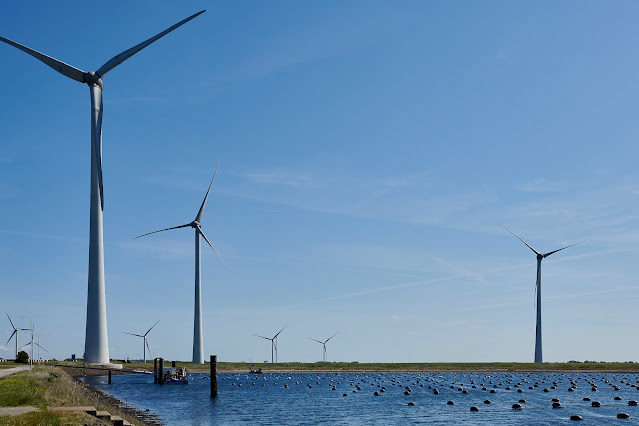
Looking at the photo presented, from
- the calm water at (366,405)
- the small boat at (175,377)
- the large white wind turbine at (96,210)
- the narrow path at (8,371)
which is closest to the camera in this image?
the calm water at (366,405)

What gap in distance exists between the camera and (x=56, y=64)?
104938 mm

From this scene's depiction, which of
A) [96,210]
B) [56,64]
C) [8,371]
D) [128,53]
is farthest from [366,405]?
[56,64]

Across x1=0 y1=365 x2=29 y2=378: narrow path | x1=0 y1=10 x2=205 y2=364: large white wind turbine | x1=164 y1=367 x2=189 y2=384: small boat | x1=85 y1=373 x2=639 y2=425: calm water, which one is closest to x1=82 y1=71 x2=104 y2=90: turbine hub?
x1=0 y1=10 x2=205 y2=364: large white wind turbine

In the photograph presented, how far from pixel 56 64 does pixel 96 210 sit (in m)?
23.2

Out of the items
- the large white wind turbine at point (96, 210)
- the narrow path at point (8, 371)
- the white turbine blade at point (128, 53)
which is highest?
the white turbine blade at point (128, 53)

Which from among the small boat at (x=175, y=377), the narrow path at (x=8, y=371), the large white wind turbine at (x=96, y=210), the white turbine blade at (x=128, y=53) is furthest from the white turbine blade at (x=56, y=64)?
the small boat at (x=175, y=377)

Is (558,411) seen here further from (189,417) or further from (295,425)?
(189,417)

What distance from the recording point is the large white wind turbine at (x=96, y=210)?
10369 centimetres

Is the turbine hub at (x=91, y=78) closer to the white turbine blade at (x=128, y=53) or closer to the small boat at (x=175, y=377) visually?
the white turbine blade at (x=128, y=53)

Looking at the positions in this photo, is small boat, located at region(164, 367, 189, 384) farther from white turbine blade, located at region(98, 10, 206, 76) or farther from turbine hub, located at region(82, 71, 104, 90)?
white turbine blade, located at region(98, 10, 206, 76)

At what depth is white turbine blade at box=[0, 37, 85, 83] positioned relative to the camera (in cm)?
10153

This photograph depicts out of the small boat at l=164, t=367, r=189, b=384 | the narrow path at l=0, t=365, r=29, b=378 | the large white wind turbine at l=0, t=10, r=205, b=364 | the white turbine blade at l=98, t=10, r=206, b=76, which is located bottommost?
the small boat at l=164, t=367, r=189, b=384

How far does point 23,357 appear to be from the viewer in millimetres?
166875

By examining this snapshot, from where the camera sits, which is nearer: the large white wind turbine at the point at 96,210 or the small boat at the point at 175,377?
the large white wind turbine at the point at 96,210
